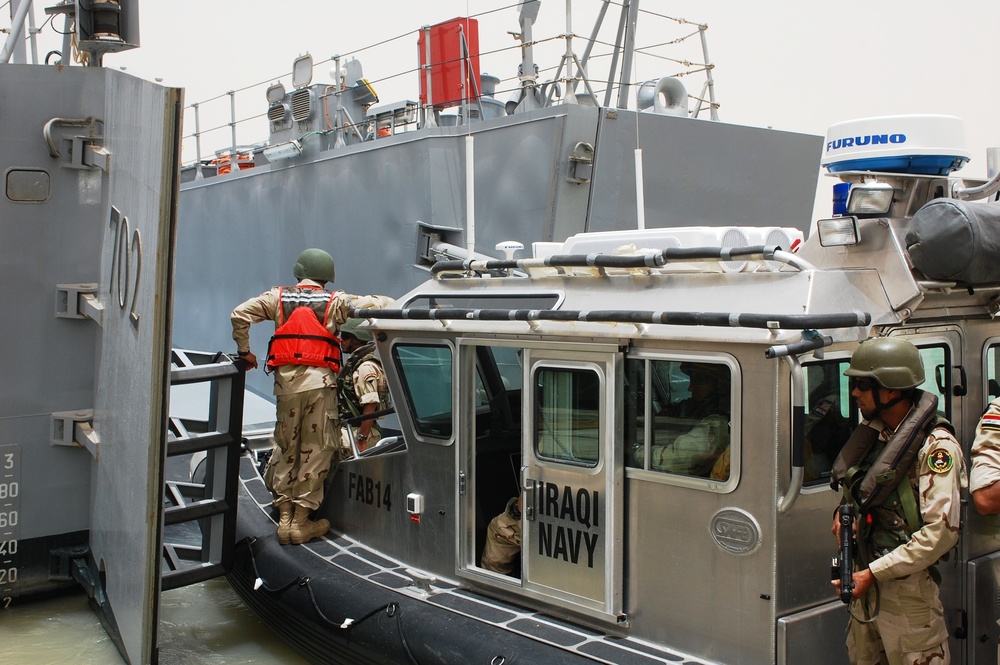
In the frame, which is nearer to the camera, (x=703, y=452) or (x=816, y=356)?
(x=816, y=356)

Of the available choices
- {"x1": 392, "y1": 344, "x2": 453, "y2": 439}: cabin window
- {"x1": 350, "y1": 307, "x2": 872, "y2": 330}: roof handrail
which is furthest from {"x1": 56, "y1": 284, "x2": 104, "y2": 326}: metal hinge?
{"x1": 350, "y1": 307, "x2": 872, "y2": 330}: roof handrail

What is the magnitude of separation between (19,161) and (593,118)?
4.94 m

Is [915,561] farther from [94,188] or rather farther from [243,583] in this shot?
[94,188]

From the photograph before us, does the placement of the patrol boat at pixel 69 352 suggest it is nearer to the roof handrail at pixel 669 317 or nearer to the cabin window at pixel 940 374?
the roof handrail at pixel 669 317

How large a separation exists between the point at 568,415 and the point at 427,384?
995 mm

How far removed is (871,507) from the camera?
3131 mm

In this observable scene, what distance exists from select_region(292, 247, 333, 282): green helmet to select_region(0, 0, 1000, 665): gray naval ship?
2.44ft

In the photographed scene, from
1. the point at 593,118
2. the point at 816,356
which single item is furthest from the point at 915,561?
the point at 593,118

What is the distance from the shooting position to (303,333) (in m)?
5.44

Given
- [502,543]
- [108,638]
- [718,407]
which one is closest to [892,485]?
[718,407]

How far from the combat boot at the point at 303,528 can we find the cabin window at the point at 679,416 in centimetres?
240

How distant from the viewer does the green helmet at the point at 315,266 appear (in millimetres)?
5660

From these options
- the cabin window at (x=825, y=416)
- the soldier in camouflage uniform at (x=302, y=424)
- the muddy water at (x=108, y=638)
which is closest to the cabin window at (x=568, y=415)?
the cabin window at (x=825, y=416)

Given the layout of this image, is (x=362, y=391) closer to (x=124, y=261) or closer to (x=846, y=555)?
(x=124, y=261)
